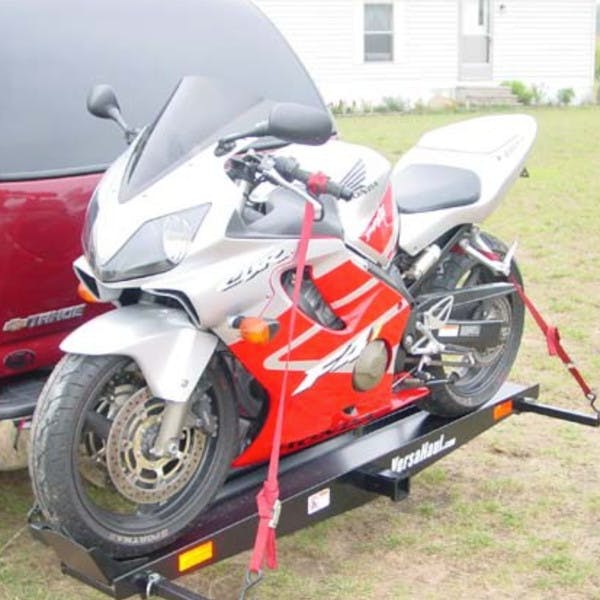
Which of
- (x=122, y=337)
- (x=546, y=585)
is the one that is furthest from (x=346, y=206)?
(x=546, y=585)

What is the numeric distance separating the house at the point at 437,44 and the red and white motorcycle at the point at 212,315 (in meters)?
20.4

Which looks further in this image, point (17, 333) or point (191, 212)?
point (17, 333)

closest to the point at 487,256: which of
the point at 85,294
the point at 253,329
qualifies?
the point at 253,329

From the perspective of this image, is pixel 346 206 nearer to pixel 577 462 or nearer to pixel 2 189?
pixel 2 189

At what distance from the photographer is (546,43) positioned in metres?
26.7

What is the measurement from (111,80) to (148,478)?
5.14ft

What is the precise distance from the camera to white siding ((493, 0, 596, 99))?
86.2ft

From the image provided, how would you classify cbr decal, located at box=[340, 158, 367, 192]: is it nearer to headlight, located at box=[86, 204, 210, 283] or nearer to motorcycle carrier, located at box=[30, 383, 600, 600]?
headlight, located at box=[86, 204, 210, 283]

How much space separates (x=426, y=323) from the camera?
13.6 feet

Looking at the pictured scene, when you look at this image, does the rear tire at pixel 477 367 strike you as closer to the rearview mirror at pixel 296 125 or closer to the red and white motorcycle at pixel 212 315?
the red and white motorcycle at pixel 212 315

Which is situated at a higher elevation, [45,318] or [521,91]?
[45,318]

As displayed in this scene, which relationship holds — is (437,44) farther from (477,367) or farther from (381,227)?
(381,227)

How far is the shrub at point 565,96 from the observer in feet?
Result: 86.4

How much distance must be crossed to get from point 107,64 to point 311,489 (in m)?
1.70
